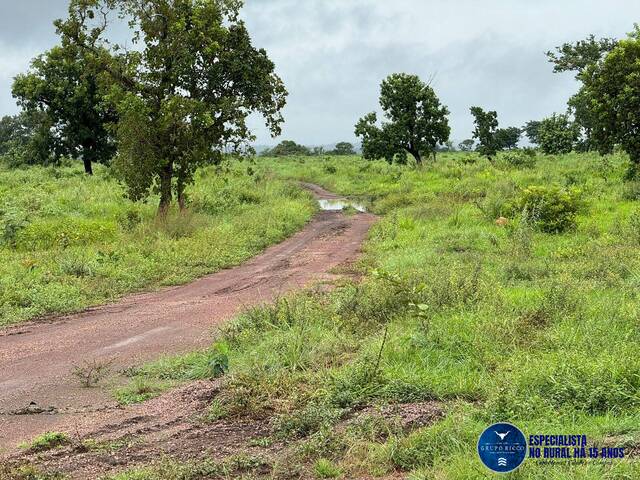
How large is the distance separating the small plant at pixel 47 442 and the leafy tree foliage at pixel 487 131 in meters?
38.4

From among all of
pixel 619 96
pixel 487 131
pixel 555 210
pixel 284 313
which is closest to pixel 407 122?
pixel 487 131

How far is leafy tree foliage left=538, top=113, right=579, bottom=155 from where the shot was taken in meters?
39.6

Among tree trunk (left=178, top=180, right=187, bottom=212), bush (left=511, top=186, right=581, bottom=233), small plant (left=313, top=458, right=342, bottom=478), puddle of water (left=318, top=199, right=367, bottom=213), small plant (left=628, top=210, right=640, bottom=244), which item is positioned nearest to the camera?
small plant (left=313, top=458, right=342, bottom=478)

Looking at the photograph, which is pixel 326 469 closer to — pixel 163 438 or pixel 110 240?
pixel 163 438

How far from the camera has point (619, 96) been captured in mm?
19312

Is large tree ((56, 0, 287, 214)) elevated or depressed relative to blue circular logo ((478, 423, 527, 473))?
elevated

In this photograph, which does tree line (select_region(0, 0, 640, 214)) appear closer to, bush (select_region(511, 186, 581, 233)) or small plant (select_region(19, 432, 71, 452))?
bush (select_region(511, 186, 581, 233))

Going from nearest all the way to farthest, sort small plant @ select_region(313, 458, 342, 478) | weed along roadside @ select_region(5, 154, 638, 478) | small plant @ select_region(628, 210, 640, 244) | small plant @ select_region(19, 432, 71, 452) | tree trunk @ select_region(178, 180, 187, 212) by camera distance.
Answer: small plant @ select_region(313, 458, 342, 478) → weed along roadside @ select_region(5, 154, 638, 478) → small plant @ select_region(19, 432, 71, 452) → small plant @ select_region(628, 210, 640, 244) → tree trunk @ select_region(178, 180, 187, 212)

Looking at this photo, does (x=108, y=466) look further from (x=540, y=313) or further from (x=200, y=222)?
(x=200, y=222)

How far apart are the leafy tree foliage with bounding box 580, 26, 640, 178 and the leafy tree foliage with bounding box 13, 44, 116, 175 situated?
23968 mm

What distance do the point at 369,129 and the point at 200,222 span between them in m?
23.5

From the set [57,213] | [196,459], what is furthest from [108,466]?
[57,213]

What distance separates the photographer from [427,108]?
122 ft

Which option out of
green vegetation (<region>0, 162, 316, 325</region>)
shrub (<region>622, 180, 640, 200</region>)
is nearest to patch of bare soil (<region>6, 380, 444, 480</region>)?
green vegetation (<region>0, 162, 316, 325</region>)
